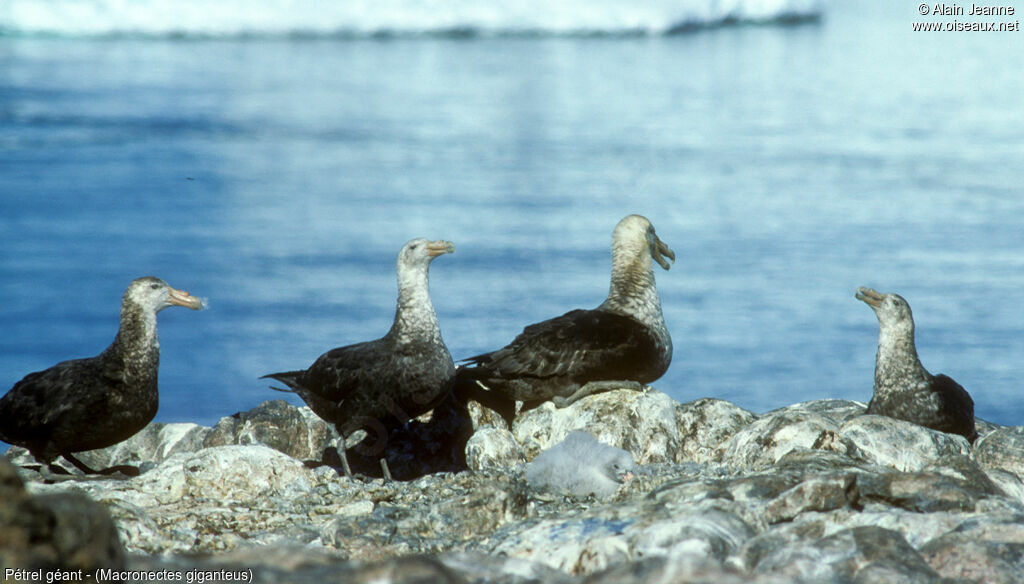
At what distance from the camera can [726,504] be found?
5.15m

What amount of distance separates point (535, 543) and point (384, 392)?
3.00 meters

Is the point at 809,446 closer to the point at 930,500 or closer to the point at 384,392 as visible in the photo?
the point at 930,500

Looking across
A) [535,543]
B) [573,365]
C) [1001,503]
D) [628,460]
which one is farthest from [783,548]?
[573,365]

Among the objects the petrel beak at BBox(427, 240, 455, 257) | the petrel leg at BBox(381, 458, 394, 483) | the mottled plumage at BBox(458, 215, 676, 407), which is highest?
the petrel beak at BBox(427, 240, 455, 257)

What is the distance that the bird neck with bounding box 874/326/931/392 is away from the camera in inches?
339

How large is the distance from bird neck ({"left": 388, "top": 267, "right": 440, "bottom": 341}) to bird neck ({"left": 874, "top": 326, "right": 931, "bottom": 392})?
3167 mm

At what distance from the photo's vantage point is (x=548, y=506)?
6574 mm

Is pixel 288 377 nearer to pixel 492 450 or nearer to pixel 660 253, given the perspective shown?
pixel 492 450

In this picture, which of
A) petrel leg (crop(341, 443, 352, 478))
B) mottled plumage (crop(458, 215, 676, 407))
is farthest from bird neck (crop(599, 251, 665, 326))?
petrel leg (crop(341, 443, 352, 478))

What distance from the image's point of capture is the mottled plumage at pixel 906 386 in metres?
8.45

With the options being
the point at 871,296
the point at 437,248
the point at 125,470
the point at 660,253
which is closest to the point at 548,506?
the point at 437,248

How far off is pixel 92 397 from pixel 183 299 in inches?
36.6

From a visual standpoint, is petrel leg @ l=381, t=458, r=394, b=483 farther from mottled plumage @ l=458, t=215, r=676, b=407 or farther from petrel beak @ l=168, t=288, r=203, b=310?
petrel beak @ l=168, t=288, r=203, b=310

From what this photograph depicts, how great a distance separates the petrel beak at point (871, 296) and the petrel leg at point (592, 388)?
1728 mm
